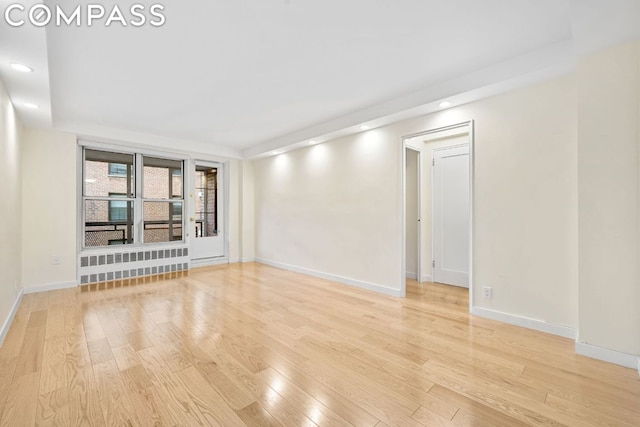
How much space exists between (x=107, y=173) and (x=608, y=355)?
6982mm

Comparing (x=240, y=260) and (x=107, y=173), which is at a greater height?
(x=107, y=173)

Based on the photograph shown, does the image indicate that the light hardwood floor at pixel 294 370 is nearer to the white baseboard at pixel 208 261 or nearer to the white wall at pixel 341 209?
the white wall at pixel 341 209

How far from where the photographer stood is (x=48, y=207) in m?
4.20

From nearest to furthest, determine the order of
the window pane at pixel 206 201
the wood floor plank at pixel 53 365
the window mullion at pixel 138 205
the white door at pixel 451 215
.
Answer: the wood floor plank at pixel 53 365 < the white door at pixel 451 215 < the window mullion at pixel 138 205 < the window pane at pixel 206 201

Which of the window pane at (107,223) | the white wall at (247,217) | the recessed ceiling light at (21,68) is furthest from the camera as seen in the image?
the white wall at (247,217)

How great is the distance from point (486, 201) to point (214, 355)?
10.2ft

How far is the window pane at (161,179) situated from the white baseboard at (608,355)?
6.37 meters

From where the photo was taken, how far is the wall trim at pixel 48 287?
401 cm

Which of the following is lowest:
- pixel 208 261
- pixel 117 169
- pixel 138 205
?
pixel 208 261

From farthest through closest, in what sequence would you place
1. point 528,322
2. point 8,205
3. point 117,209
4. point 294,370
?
1. point 117,209
2. point 8,205
3. point 528,322
4. point 294,370

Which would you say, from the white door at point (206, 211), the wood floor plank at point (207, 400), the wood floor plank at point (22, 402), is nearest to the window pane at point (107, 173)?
the white door at point (206, 211)

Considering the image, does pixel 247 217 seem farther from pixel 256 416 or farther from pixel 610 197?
pixel 610 197

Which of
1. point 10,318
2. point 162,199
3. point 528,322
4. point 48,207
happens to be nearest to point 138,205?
point 162,199

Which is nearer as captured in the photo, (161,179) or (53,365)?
(53,365)
